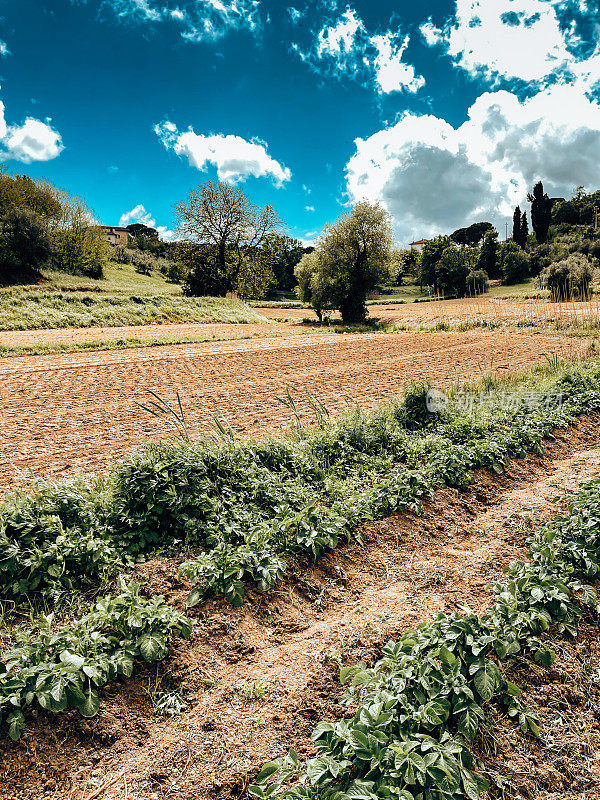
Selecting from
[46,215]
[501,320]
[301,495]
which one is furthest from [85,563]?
[46,215]

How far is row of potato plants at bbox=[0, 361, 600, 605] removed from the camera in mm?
3895

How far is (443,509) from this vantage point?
17.9 feet

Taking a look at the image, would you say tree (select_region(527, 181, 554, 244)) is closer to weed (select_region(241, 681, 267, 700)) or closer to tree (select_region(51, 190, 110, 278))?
tree (select_region(51, 190, 110, 278))

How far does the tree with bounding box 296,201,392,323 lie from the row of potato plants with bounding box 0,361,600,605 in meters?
28.8

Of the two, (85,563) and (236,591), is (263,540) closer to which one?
(236,591)

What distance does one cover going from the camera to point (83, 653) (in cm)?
308

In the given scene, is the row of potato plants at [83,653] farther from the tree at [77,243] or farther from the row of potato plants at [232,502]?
the tree at [77,243]

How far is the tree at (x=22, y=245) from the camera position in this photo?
1592 inches

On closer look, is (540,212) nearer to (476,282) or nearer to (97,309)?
(476,282)

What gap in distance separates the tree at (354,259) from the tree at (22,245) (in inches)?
1083

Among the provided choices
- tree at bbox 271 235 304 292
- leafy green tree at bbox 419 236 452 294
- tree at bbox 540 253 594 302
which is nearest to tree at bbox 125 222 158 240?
tree at bbox 271 235 304 292

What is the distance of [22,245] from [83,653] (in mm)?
48390

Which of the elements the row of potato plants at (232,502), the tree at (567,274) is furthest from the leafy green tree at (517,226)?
the row of potato plants at (232,502)

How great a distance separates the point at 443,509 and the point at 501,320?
2637 cm
